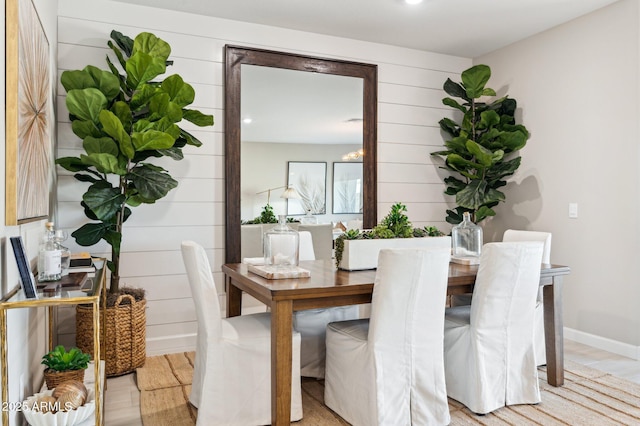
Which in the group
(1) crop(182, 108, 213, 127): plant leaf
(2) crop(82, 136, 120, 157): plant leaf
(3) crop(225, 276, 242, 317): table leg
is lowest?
(3) crop(225, 276, 242, 317): table leg

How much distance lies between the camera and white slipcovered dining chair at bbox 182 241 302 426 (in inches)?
95.8

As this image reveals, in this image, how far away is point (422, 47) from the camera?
15.6 feet

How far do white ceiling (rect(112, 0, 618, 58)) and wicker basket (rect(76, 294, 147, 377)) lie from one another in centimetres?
223

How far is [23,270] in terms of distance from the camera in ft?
5.93

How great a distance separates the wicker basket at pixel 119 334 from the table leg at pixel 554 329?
2.58 m

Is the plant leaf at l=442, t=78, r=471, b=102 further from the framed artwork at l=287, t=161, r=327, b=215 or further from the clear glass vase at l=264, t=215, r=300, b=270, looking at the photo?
the clear glass vase at l=264, t=215, r=300, b=270

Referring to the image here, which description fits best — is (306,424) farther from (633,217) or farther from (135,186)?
(633,217)

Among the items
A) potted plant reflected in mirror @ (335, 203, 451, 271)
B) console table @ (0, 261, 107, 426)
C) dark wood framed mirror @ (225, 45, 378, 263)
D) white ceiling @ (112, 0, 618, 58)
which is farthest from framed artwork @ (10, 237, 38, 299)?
white ceiling @ (112, 0, 618, 58)

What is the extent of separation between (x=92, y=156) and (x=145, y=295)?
1.29 metres

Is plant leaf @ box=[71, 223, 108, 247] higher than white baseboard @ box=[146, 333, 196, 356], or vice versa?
plant leaf @ box=[71, 223, 108, 247]

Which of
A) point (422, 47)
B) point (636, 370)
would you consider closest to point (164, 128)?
point (422, 47)

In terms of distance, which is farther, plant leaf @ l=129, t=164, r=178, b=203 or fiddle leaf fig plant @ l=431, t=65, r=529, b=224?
fiddle leaf fig plant @ l=431, t=65, r=529, b=224

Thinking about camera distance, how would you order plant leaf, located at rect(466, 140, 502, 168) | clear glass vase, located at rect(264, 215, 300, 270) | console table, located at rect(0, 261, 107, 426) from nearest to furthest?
1. console table, located at rect(0, 261, 107, 426)
2. clear glass vase, located at rect(264, 215, 300, 270)
3. plant leaf, located at rect(466, 140, 502, 168)

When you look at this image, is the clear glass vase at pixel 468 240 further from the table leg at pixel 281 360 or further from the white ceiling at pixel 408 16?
the white ceiling at pixel 408 16
